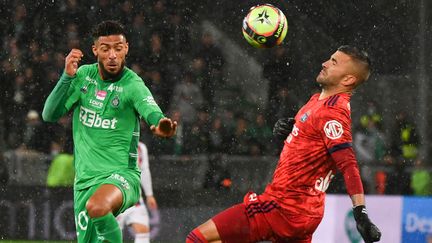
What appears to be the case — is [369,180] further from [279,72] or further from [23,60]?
[23,60]

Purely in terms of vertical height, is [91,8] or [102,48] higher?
[91,8]

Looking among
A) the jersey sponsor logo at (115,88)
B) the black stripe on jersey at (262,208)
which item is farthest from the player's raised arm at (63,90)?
the black stripe on jersey at (262,208)

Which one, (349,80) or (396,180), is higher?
(349,80)

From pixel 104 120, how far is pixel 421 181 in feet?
27.6

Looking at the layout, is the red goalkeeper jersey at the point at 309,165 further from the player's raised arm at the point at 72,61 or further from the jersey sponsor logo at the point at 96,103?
the player's raised arm at the point at 72,61

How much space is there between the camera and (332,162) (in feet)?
21.2

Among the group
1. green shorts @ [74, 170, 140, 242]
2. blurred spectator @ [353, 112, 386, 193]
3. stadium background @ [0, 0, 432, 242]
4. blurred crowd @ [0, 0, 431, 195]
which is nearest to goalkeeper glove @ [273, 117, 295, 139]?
green shorts @ [74, 170, 140, 242]

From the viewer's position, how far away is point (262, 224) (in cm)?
640

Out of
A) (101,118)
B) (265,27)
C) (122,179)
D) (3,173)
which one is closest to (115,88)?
(101,118)

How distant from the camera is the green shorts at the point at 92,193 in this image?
6.80m

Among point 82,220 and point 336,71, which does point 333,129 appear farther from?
point 82,220

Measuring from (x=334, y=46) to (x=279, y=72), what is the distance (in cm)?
98

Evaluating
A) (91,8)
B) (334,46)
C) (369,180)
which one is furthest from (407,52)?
(91,8)

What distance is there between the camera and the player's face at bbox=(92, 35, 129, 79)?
23.0 feet
